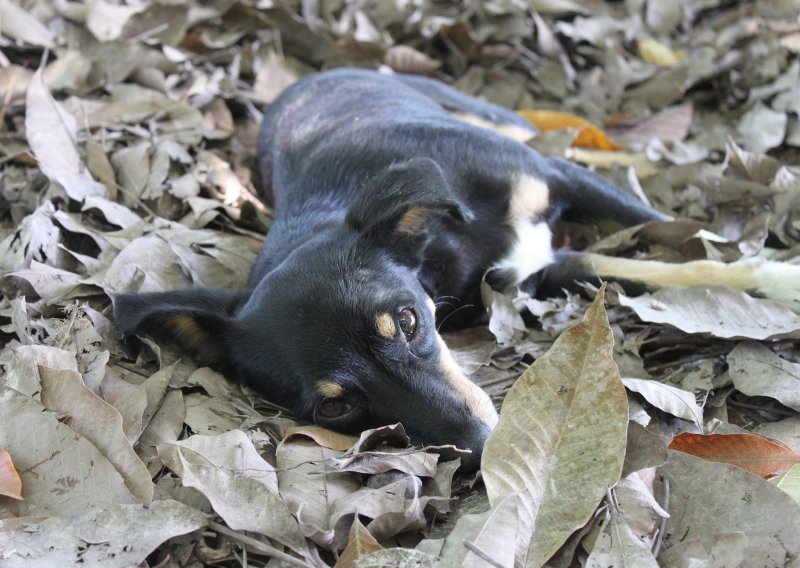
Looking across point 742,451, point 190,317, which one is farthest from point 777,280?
point 190,317

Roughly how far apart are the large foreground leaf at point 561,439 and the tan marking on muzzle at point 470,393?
0.38 m

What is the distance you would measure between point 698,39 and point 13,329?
563cm

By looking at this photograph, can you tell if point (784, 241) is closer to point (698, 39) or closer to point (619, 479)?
point (619, 479)

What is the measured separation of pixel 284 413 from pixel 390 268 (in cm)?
67

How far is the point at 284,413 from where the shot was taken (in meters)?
2.80

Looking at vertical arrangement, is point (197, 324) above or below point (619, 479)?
below

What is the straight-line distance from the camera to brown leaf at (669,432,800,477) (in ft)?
7.14

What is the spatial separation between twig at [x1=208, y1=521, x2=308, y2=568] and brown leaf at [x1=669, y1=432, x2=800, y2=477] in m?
1.16

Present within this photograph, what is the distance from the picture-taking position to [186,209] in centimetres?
390

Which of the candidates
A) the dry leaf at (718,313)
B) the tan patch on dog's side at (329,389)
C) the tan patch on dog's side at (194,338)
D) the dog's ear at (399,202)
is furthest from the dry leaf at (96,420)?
the dry leaf at (718,313)

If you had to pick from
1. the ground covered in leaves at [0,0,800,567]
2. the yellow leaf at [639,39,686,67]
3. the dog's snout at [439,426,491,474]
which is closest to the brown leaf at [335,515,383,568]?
the ground covered in leaves at [0,0,800,567]

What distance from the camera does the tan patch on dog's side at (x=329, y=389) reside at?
258 cm

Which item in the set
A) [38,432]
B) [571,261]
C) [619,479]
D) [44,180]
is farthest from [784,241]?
[44,180]

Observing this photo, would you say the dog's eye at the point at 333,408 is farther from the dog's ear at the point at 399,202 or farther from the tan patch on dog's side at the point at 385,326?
the dog's ear at the point at 399,202
